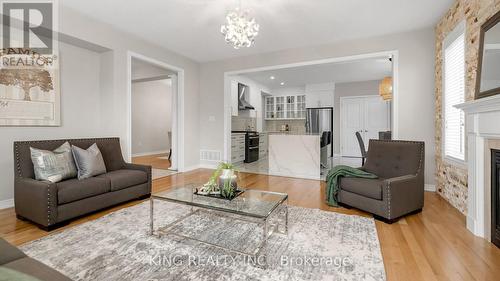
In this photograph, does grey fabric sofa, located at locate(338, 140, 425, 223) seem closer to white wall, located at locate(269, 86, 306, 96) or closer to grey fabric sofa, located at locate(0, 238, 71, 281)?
grey fabric sofa, located at locate(0, 238, 71, 281)

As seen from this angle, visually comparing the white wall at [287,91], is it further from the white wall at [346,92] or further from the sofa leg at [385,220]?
the sofa leg at [385,220]

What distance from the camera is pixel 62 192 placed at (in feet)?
7.78

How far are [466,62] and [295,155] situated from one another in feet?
10.0

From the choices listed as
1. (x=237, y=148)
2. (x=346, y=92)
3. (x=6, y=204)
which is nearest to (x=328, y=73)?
(x=346, y=92)

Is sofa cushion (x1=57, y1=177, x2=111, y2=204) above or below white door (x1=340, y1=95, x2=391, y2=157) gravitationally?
below

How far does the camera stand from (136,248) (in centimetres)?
194

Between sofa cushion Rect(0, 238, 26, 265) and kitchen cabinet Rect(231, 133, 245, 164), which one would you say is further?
kitchen cabinet Rect(231, 133, 245, 164)

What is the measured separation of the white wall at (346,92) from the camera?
7.68 m

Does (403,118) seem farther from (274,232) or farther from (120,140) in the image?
(120,140)

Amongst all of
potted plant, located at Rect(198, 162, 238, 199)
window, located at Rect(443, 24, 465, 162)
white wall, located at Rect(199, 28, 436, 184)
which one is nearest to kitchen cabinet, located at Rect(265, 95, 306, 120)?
white wall, located at Rect(199, 28, 436, 184)

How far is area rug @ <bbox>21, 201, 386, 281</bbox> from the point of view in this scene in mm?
A: 1620

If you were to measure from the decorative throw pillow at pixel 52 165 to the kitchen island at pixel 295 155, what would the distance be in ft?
12.0

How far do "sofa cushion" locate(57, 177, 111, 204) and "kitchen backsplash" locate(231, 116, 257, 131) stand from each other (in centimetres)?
461

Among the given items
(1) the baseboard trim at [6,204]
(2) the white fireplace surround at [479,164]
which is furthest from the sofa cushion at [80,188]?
(2) the white fireplace surround at [479,164]
